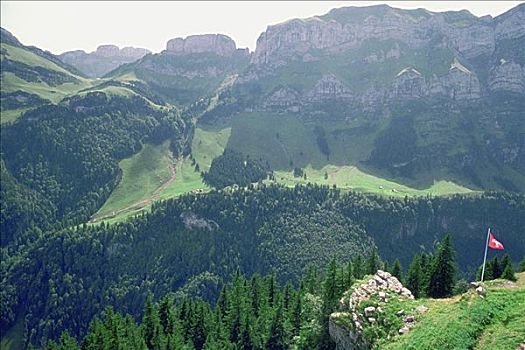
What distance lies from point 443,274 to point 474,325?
34.5 meters

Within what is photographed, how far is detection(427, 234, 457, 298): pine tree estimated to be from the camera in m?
83.1

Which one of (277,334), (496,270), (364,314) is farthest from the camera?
(277,334)

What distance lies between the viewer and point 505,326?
4956 centimetres

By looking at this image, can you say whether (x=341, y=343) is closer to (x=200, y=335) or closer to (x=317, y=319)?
(x=317, y=319)

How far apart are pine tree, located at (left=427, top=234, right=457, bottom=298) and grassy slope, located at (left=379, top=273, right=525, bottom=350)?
25.6 m

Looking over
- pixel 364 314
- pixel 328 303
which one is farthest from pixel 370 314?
pixel 328 303

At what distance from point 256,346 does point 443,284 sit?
39.6 metres

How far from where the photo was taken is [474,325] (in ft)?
165

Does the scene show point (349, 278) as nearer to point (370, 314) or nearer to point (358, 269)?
point (358, 269)

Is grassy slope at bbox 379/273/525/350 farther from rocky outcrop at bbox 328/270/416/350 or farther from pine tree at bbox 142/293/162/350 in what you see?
pine tree at bbox 142/293/162/350

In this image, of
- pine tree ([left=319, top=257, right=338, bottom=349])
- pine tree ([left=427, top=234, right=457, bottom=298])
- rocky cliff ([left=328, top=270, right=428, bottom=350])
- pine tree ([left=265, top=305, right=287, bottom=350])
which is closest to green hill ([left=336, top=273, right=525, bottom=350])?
rocky cliff ([left=328, top=270, right=428, bottom=350])

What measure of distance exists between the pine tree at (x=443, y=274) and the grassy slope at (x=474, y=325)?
2555cm

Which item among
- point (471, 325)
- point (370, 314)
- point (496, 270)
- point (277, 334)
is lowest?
point (277, 334)

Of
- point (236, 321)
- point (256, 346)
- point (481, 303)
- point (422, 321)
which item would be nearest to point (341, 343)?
point (422, 321)
